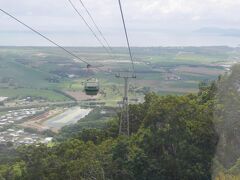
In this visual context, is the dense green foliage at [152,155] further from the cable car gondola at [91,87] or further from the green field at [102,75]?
the green field at [102,75]

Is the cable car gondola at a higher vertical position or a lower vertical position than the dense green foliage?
higher

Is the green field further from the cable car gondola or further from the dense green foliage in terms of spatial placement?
the cable car gondola

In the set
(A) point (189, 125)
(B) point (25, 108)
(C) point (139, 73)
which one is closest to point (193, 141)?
(A) point (189, 125)

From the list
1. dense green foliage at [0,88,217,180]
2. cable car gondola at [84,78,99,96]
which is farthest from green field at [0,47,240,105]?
cable car gondola at [84,78,99,96]

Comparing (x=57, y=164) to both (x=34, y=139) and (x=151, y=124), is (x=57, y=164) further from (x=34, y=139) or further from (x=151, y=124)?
(x=34, y=139)

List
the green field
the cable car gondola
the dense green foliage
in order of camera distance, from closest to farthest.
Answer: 1. the dense green foliage
2. the cable car gondola
3. the green field

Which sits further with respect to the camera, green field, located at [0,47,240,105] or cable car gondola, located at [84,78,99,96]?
green field, located at [0,47,240,105]

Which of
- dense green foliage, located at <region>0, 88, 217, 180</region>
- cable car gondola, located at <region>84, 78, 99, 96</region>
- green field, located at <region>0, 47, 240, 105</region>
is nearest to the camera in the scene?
dense green foliage, located at <region>0, 88, 217, 180</region>

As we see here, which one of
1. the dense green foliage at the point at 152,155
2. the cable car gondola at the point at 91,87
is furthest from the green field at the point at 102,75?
the cable car gondola at the point at 91,87
